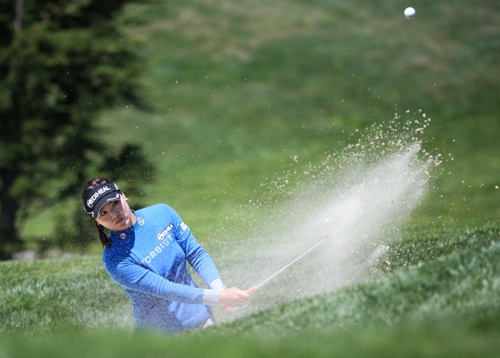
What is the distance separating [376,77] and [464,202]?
631 inches

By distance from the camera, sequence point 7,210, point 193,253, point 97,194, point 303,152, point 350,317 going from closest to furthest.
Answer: point 350,317
point 97,194
point 193,253
point 7,210
point 303,152

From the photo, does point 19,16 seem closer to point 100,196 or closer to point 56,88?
point 56,88

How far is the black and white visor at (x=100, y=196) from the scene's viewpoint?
6.95 metres

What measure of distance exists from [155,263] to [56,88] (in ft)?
52.8

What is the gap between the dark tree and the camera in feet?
69.5

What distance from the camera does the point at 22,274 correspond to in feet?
38.7

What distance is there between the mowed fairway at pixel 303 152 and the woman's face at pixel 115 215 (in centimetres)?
143

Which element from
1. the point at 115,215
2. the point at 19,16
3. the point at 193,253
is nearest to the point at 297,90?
the point at 19,16

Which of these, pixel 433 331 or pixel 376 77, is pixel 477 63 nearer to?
pixel 376 77

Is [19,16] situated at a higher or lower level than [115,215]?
lower

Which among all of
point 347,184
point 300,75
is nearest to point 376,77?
point 300,75

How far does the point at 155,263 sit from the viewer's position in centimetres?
738

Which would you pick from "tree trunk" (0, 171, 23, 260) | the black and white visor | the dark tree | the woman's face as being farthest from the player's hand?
"tree trunk" (0, 171, 23, 260)

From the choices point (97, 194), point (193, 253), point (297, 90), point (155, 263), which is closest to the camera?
point (97, 194)
